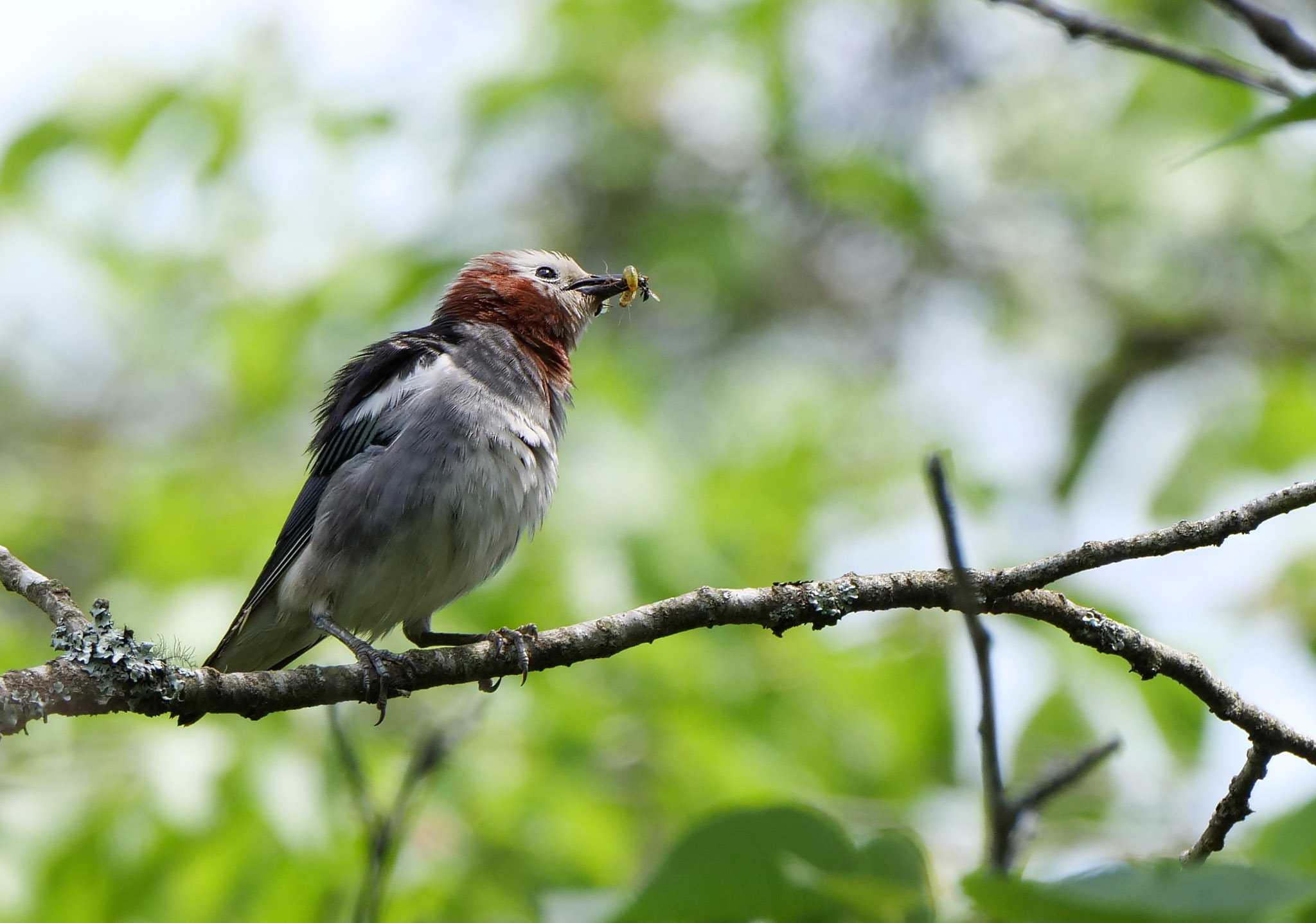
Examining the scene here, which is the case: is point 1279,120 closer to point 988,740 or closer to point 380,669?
point 988,740

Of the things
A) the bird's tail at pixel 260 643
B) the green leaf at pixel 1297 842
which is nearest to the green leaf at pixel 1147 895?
the green leaf at pixel 1297 842

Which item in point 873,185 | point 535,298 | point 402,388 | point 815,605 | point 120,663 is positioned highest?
point 873,185

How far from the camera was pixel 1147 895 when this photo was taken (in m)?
1.23

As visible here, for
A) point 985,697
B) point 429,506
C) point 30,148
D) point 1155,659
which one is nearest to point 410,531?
point 429,506

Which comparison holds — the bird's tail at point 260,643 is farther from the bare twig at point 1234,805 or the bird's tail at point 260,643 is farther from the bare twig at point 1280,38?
the bare twig at point 1280,38

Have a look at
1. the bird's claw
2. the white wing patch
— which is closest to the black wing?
the white wing patch

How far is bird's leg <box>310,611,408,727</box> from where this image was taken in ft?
11.8

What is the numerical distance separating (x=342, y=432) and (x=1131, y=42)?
353 centimetres

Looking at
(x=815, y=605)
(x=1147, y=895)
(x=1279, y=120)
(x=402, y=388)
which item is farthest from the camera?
(x=402, y=388)

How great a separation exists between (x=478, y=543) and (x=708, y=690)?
1514mm

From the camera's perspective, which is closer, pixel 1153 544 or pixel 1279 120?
pixel 1279 120

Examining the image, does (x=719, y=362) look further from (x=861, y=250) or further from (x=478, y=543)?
(x=478, y=543)

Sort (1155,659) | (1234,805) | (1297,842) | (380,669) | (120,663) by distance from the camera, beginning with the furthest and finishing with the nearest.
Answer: (380,669) < (1155,659) < (120,663) < (1234,805) < (1297,842)

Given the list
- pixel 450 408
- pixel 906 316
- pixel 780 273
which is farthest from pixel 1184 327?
pixel 450 408
